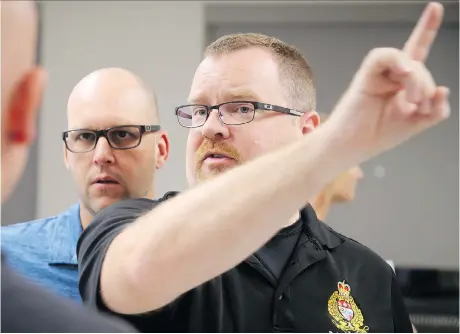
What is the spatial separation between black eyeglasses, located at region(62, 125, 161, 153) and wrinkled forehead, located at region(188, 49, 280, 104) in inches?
9.6

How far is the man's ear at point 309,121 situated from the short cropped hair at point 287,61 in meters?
0.01

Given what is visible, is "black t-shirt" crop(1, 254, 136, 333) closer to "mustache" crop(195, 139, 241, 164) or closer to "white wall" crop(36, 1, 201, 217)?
"mustache" crop(195, 139, 241, 164)

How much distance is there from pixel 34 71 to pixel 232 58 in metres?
Answer: 0.55

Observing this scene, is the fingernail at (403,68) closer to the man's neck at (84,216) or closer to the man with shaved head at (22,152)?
the man with shaved head at (22,152)

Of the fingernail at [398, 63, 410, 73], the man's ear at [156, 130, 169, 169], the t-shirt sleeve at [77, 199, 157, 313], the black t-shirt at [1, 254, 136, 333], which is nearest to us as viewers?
the black t-shirt at [1, 254, 136, 333]

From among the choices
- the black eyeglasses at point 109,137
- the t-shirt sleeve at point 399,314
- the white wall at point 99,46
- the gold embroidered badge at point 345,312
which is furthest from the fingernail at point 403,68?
the white wall at point 99,46

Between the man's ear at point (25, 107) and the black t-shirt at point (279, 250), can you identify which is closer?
the man's ear at point (25, 107)

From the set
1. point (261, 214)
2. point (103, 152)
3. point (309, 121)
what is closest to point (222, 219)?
point (261, 214)

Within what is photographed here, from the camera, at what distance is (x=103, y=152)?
108 centimetres

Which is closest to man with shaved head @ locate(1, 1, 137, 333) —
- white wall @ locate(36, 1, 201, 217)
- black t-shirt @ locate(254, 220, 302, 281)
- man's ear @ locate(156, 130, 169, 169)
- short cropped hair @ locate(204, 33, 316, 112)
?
black t-shirt @ locate(254, 220, 302, 281)

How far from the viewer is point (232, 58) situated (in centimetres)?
88

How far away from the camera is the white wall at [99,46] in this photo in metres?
2.11

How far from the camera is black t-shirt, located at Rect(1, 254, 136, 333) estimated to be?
34cm

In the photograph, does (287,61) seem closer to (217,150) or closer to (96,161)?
(217,150)
